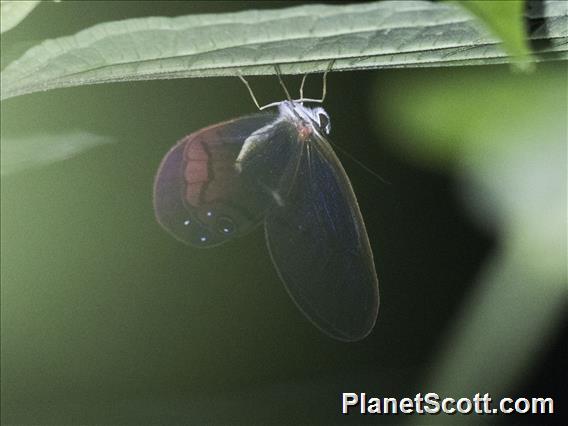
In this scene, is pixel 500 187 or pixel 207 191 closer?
pixel 207 191

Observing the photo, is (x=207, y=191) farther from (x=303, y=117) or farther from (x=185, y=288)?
(x=185, y=288)

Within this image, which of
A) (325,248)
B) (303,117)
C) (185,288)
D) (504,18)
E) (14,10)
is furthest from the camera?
(185,288)

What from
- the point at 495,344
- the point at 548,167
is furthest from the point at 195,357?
the point at 548,167

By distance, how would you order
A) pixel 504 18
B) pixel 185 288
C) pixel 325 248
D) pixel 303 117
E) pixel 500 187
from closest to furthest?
pixel 504 18 → pixel 325 248 → pixel 303 117 → pixel 500 187 → pixel 185 288

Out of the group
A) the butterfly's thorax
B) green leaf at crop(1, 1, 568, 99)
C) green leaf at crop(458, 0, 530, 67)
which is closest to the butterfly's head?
the butterfly's thorax

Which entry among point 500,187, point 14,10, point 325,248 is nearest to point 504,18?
point 14,10

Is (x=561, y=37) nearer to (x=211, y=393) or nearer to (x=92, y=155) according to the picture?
(x=92, y=155)

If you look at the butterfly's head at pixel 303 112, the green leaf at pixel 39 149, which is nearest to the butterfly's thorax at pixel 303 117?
the butterfly's head at pixel 303 112
